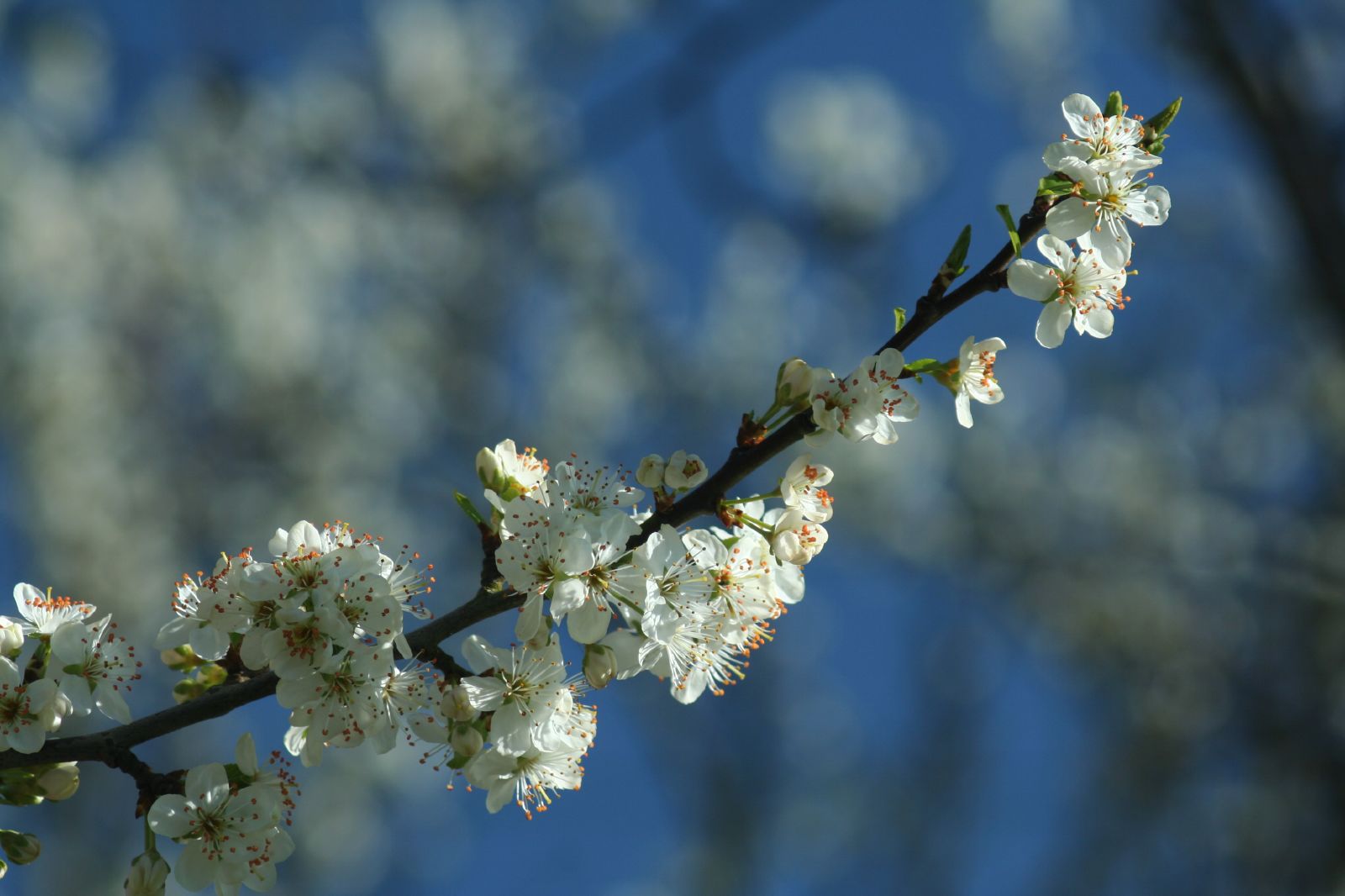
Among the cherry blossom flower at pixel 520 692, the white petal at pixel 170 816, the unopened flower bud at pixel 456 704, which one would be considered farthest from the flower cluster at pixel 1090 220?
the white petal at pixel 170 816

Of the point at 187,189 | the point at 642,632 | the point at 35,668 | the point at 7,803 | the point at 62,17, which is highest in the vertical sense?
the point at 187,189

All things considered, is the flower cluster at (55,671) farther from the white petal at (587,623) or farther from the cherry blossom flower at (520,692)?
the white petal at (587,623)

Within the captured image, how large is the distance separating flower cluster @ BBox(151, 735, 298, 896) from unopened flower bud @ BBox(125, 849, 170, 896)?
0.01m

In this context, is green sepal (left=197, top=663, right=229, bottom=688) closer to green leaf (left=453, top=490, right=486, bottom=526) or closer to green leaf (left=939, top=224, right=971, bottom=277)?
green leaf (left=453, top=490, right=486, bottom=526)

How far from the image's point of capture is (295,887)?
906 centimetres

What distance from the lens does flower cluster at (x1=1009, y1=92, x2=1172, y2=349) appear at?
1855 millimetres

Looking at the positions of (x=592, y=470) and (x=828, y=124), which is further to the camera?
(x=828, y=124)

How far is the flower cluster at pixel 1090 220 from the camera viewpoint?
186cm

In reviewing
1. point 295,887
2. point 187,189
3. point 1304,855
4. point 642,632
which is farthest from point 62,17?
point 1304,855

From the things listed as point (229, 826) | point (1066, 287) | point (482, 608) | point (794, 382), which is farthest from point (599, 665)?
point (1066, 287)

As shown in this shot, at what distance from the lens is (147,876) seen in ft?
6.13

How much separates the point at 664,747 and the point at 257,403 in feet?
14.8

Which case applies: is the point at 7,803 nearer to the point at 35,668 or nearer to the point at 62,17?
the point at 35,668

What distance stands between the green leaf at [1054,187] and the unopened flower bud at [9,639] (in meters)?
1.77
